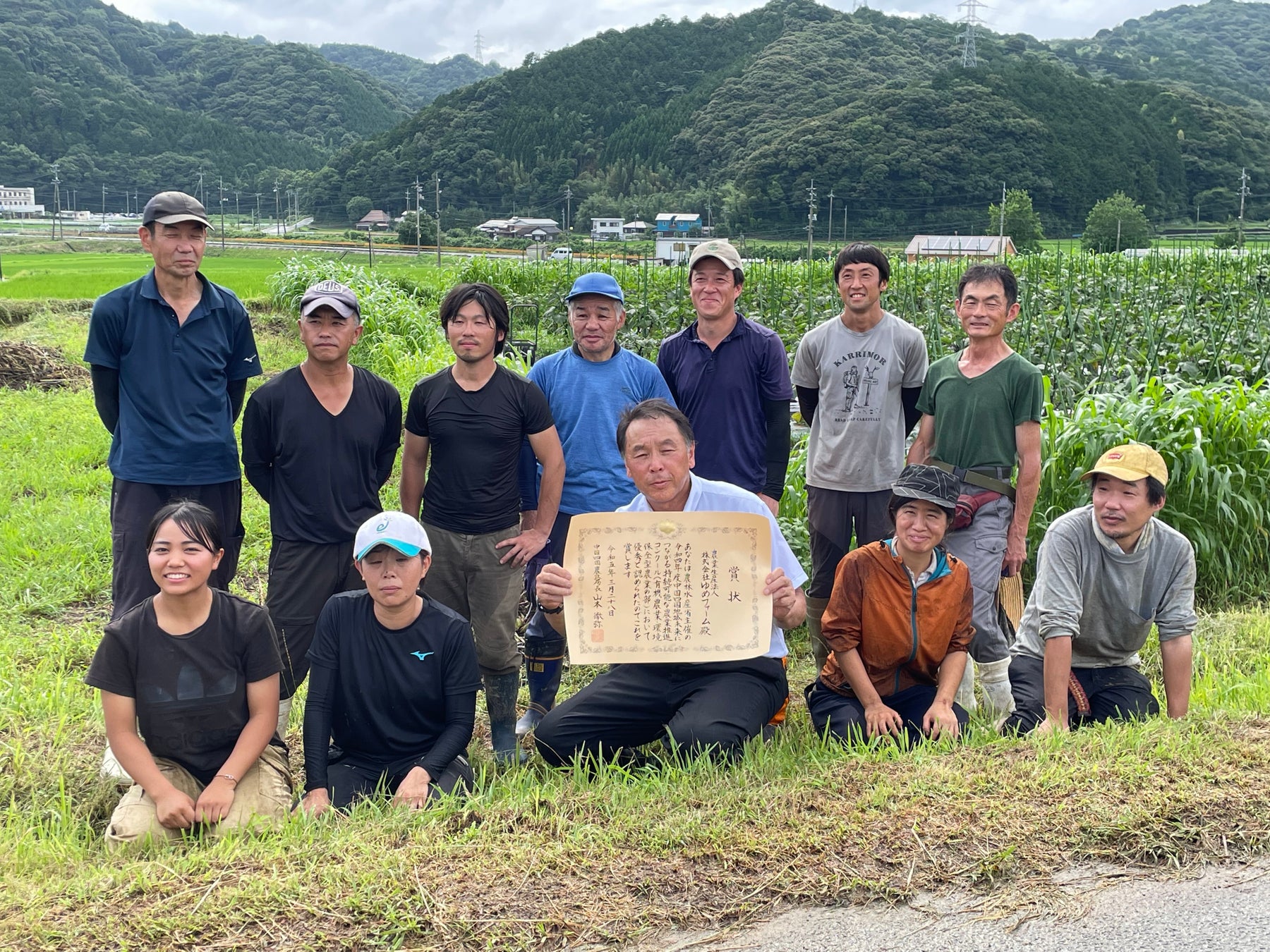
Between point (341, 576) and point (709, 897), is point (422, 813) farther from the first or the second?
point (341, 576)

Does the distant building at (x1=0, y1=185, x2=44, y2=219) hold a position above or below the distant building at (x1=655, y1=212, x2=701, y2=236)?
above

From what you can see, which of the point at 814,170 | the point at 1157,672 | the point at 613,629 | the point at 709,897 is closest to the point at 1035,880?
the point at 709,897

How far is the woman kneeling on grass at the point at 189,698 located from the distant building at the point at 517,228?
49.3 m

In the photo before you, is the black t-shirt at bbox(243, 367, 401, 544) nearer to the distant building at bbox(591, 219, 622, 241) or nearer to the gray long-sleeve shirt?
the gray long-sleeve shirt

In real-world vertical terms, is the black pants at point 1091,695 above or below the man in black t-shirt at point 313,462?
below

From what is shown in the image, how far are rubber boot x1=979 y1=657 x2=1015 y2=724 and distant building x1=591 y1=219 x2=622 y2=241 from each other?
4827 cm

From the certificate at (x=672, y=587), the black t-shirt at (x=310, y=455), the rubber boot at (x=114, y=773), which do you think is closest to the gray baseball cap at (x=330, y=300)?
the black t-shirt at (x=310, y=455)

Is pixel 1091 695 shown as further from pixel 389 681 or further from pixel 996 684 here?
pixel 389 681

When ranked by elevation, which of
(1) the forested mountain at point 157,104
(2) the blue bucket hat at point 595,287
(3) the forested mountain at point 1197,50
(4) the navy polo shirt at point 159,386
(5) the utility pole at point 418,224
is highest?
(3) the forested mountain at point 1197,50

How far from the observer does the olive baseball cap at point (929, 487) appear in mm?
3424

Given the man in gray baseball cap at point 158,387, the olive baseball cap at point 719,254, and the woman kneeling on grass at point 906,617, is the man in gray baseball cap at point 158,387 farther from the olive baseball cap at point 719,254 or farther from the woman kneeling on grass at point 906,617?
the woman kneeling on grass at point 906,617

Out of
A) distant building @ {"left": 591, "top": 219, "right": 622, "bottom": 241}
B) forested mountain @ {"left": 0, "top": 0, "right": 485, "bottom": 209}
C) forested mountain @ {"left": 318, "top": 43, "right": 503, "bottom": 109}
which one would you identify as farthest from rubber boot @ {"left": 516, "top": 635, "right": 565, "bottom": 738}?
forested mountain @ {"left": 318, "top": 43, "right": 503, "bottom": 109}

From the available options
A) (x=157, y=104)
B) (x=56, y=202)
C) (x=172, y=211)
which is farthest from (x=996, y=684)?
(x=157, y=104)

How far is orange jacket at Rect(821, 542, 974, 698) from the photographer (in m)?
3.50
